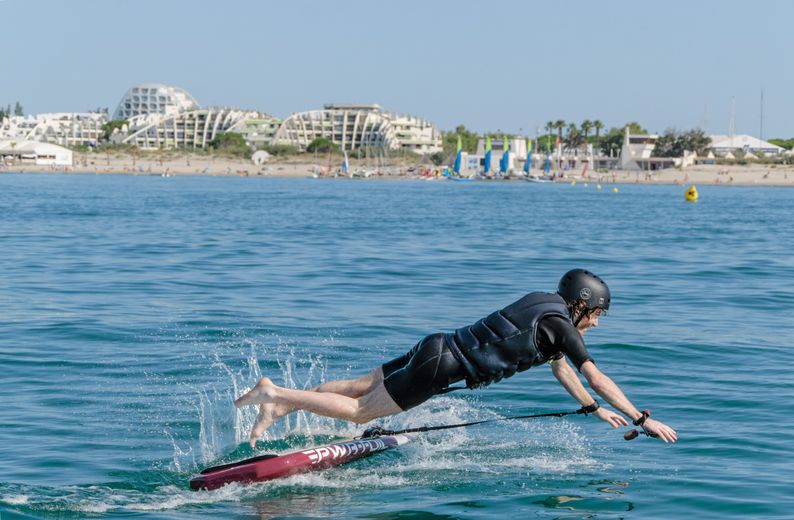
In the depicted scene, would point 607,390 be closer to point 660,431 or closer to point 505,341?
point 660,431

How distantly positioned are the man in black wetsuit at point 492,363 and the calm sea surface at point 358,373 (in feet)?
2.39

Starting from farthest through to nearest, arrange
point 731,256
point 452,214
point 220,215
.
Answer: point 452,214
point 220,215
point 731,256

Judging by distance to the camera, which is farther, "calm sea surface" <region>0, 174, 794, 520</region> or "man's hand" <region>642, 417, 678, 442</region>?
"calm sea surface" <region>0, 174, 794, 520</region>

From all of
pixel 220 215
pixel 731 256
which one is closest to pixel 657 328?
pixel 731 256

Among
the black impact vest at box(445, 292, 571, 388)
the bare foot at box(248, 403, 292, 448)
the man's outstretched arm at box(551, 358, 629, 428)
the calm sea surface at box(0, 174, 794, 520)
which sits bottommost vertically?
the calm sea surface at box(0, 174, 794, 520)

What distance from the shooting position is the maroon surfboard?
927 cm

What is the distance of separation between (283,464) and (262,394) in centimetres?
63

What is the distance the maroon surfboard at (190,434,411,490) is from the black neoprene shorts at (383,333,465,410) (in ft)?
2.77


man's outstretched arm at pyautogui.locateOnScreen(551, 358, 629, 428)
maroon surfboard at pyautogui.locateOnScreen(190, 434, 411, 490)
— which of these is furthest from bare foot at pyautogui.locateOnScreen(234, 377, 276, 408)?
man's outstretched arm at pyautogui.locateOnScreen(551, 358, 629, 428)

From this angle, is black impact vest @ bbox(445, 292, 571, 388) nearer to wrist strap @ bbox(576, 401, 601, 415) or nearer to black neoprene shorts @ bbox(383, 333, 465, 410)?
black neoprene shorts @ bbox(383, 333, 465, 410)

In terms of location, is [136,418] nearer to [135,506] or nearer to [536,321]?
[135,506]

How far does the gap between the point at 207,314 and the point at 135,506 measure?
10427mm

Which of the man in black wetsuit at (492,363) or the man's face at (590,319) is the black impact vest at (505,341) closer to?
the man in black wetsuit at (492,363)

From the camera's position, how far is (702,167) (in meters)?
185
